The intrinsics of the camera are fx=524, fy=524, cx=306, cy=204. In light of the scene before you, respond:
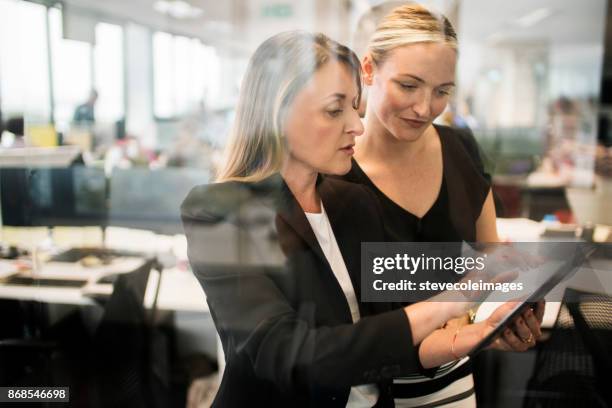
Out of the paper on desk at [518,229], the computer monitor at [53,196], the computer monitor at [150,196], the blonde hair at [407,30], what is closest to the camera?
the blonde hair at [407,30]

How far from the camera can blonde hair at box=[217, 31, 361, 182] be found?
2.68 ft

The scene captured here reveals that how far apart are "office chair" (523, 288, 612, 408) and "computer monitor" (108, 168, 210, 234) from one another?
0.73 m

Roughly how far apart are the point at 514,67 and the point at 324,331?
28.2 inches

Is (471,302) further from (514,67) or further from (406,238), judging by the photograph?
(514,67)

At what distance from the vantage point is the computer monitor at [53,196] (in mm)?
1213

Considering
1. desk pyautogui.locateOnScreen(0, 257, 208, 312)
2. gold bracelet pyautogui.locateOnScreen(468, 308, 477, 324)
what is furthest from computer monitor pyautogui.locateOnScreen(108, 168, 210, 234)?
gold bracelet pyautogui.locateOnScreen(468, 308, 477, 324)

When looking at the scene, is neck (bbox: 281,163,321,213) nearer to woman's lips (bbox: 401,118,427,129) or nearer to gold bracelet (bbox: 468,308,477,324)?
woman's lips (bbox: 401,118,427,129)

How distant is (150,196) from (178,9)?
0.49 meters

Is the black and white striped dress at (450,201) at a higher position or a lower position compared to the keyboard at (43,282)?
higher

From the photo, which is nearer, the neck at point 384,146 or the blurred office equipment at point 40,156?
the neck at point 384,146

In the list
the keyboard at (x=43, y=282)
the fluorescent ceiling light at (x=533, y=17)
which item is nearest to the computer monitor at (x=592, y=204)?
the fluorescent ceiling light at (x=533, y=17)

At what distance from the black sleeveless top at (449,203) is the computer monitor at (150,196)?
36 cm

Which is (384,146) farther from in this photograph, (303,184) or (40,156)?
(40,156)

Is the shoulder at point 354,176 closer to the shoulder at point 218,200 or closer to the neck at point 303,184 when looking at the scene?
the neck at point 303,184
